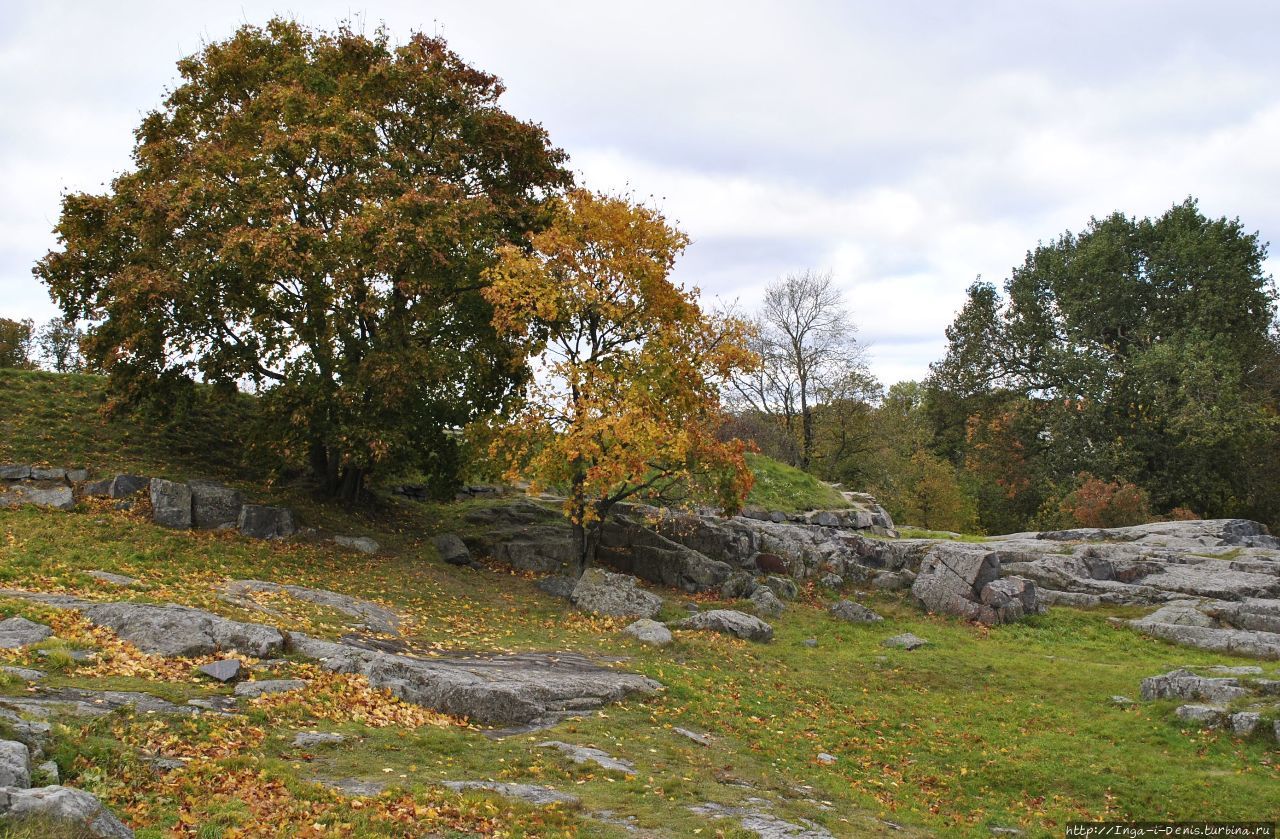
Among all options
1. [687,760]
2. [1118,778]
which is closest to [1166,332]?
[1118,778]

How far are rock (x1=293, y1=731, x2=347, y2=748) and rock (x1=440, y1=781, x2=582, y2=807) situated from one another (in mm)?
1946

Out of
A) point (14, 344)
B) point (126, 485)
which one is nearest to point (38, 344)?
point (14, 344)

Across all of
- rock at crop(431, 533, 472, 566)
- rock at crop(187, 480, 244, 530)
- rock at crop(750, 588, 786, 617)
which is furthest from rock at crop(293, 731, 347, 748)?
rock at crop(750, 588, 786, 617)

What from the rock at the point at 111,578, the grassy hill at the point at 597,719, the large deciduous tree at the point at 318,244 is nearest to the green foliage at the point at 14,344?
the grassy hill at the point at 597,719

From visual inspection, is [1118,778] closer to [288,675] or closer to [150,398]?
[288,675]

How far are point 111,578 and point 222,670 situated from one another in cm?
688

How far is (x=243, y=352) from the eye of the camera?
79.4 feet

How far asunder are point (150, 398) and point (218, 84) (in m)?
10.4

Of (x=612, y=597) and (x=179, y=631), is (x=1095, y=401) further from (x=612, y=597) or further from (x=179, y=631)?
(x=179, y=631)

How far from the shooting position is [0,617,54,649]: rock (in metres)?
11.9

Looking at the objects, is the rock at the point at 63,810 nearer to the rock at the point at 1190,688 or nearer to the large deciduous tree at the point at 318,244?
the large deciduous tree at the point at 318,244

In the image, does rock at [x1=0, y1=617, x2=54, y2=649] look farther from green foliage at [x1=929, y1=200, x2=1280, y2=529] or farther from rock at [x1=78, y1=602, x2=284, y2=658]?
green foliage at [x1=929, y1=200, x2=1280, y2=529]

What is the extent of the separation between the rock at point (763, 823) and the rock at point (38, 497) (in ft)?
66.5

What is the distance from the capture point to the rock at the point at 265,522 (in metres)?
23.6
